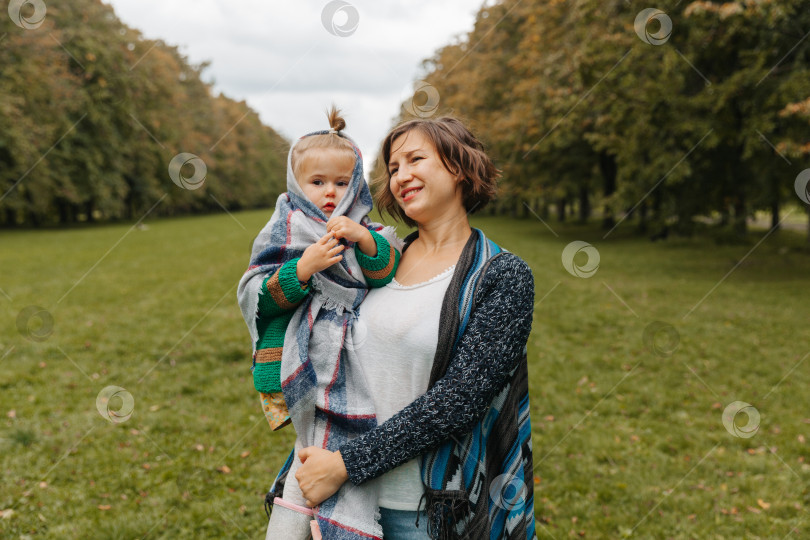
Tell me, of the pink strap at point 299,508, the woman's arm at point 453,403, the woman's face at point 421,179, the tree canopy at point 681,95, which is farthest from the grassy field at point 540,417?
the woman's face at point 421,179

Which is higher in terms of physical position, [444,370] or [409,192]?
[409,192]

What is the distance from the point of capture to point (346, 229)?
1.59 meters

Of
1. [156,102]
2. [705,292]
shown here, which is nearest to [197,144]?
[156,102]

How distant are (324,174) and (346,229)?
1.05 feet

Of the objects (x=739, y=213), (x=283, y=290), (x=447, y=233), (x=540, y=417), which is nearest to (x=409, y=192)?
(x=447, y=233)

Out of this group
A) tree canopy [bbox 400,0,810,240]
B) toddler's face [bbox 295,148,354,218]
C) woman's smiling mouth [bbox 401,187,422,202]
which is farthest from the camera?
tree canopy [bbox 400,0,810,240]

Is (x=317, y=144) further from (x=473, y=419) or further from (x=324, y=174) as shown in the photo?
(x=473, y=419)

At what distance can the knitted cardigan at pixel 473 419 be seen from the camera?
147 cm

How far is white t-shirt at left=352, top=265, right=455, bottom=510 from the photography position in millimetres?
1562

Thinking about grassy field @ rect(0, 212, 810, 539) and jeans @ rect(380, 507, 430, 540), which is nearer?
jeans @ rect(380, 507, 430, 540)

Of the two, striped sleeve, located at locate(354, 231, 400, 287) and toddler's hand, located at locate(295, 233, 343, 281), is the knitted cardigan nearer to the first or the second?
striped sleeve, located at locate(354, 231, 400, 287)

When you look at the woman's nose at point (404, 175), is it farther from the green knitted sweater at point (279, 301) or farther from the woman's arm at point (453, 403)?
the woman's arm at point (453, 403)

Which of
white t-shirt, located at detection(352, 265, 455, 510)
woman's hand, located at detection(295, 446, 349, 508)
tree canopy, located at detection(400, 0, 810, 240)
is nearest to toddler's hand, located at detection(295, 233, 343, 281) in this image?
A: white t-shirt, located at detection(352, 265, 455, 510)

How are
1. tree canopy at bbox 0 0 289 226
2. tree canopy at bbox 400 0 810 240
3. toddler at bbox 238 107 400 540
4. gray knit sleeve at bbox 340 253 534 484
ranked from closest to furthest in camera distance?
1. gray knit sleeve at bbox 340 253 534 484
2. toddler at bbox 238 107 400 540
3. tree canopy at bbox 400 0 810 240
4. tree canopy at bbox 0 0 289 226
